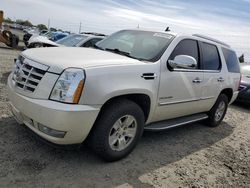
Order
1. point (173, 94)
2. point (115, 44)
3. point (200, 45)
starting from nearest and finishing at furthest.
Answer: point (173, 94) → point (115, 44) → point (200, 45)

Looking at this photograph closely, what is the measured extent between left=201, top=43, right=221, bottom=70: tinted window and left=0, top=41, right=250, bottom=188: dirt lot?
1435 millimetres

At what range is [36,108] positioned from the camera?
10.1 feet

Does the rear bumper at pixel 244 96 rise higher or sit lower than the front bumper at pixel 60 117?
lower

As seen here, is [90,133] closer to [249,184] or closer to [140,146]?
[140,146]

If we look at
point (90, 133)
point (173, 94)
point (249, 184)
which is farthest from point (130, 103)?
point (249, 184)

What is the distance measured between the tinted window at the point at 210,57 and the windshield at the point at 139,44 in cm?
109

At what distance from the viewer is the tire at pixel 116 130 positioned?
3328 millimetres

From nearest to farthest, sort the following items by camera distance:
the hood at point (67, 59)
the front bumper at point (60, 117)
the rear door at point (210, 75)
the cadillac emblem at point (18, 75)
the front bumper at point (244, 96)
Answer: the front bumper at point (60, 117) → the hood at point (67, 59) → the cadillac emblem at point (18, 75) → the rear door at point (210, 75) → the front bumper at point (244, 96)

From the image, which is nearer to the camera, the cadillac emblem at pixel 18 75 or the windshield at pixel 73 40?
the cadillac emblem at pixel 18 75

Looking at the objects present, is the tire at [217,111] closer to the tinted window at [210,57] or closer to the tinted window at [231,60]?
the tinted window at [231,60]

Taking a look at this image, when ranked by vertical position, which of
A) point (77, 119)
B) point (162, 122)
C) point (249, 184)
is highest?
point (77, 119)

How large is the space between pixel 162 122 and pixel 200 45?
171 centimetres

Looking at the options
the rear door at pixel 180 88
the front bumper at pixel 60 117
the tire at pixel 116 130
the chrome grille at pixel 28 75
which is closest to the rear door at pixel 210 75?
the rear door at pixel 180 88

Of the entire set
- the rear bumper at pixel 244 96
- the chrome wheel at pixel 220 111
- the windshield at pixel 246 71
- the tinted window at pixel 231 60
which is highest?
the tinted window at pixel 231 60
